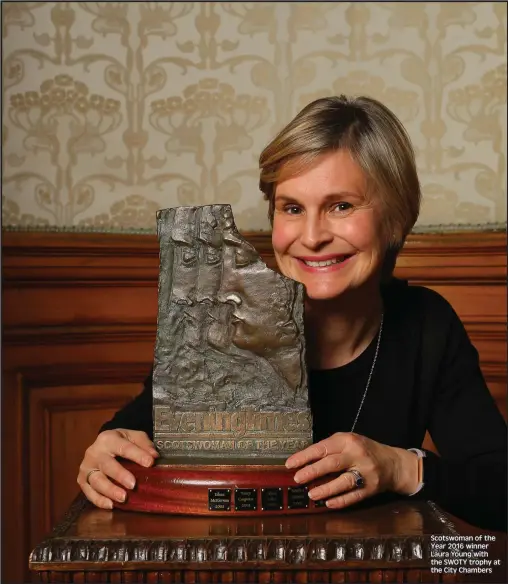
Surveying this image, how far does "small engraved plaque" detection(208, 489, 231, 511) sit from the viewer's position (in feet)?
4.85

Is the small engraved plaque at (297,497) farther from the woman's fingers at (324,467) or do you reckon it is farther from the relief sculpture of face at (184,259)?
the relief sculpture of face at (184,259)

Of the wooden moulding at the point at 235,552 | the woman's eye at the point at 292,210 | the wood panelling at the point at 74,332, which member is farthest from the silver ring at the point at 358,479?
the wood panelling at the point at 74,332

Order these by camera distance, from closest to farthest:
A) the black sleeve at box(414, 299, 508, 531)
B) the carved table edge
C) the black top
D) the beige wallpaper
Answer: the carved table edge
the black sleeve at box(414, 299, 508, 531)
the black top
the beige wallpaper

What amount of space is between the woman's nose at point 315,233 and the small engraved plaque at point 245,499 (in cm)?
42

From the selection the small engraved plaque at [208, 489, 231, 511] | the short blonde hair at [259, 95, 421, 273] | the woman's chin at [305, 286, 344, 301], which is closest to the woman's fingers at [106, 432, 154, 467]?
the small engraved plaque at [208, 489, 231, 511]

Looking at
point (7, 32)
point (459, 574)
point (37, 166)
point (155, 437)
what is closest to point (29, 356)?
point (37, 166)

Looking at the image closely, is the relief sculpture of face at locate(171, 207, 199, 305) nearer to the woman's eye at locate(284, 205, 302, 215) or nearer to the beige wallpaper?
the woman's eye at locate(284, 205, 302, 215)

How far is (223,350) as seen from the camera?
154cm

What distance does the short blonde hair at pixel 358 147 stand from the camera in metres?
1.61

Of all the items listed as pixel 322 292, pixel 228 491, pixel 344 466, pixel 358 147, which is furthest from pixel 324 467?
pixel 358 147

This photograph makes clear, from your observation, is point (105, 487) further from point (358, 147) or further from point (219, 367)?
point (358, 147)

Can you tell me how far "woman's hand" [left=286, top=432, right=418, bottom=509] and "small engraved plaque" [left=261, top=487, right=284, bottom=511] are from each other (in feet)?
0.12

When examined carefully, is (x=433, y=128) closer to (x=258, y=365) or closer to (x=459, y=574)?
(x=258, y=365)

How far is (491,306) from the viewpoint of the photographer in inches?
98.3
